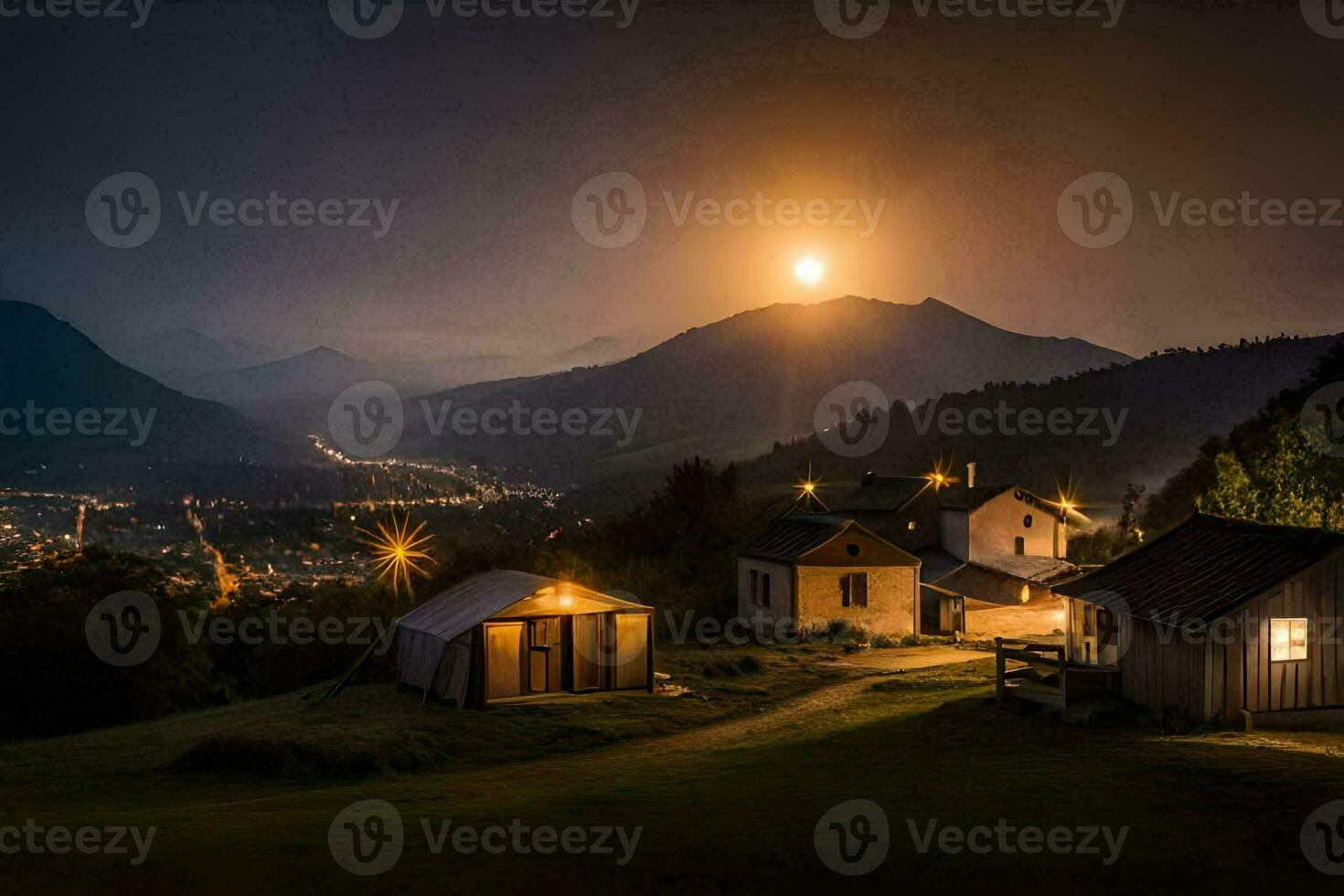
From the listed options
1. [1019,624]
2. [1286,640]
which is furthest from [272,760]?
[1019,624]

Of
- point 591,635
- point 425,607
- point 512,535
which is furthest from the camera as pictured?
point 512,535

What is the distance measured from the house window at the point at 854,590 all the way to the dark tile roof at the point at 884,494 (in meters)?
15.7

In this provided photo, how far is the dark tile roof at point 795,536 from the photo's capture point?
47406mm

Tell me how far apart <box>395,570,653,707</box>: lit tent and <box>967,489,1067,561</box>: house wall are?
31.5m

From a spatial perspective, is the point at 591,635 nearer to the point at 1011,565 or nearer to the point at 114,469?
the point at 1011,565

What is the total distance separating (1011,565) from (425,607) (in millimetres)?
34770

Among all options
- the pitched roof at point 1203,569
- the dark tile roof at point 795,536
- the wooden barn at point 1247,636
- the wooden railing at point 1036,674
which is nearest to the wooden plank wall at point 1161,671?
the wooden barn at point 1247,636

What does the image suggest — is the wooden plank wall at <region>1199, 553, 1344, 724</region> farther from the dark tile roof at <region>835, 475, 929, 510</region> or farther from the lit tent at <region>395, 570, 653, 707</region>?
the dark tile roof at <region>835, 475, 929, 510</region>

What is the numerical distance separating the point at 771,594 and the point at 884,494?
1783 centimetres

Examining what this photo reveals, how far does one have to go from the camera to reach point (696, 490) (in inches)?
2950

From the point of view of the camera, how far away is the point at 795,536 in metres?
49.7

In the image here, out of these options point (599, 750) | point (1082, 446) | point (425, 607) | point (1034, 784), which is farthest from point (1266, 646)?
point (1082, 446)

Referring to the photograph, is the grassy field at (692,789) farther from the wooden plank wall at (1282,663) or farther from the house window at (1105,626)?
the house window at (1105,626)

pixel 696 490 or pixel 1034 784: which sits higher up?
pixel 696 490
